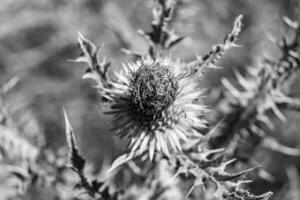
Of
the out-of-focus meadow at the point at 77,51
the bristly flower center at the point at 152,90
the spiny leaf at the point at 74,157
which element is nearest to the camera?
the spiny leaf at the point at 74,157

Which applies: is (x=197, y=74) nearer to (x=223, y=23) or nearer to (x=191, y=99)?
(x=191, y=99)

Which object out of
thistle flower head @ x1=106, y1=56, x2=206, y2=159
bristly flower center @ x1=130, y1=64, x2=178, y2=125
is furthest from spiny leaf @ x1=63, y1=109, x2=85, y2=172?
bristly flower center @ x1=130, y1=64, x2=178, y2=125

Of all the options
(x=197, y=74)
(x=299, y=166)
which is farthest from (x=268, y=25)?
(x=197, y=74)

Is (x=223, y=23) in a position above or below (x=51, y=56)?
below

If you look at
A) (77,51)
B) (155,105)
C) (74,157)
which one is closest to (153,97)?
(155,105)

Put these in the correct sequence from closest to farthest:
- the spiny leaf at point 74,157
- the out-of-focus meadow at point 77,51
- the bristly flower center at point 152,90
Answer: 1. the spiny leaf at point 74,157
2. the bristly flower center at point 152,90
3. the out-of-focus meadow at point 77,51

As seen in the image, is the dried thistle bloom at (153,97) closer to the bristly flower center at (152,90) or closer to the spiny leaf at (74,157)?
Result: the bristly flower center at (152,90)

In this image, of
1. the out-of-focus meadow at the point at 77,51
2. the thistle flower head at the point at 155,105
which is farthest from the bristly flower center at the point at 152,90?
the out-of-focus meadow at the point at 77,51

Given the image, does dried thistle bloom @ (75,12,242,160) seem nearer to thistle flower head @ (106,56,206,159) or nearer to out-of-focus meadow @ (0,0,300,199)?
thistle flower head @ (106,56,206,159)
